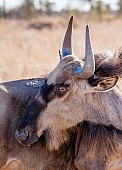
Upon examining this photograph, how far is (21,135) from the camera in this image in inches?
216

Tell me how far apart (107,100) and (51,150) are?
0.87 metres

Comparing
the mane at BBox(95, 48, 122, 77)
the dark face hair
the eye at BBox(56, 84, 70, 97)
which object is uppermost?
the mane at BBox(95, 48, 122, 77)

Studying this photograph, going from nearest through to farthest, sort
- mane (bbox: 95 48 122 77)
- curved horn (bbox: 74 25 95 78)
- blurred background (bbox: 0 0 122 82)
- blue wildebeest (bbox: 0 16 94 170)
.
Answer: curved horn (bbox: 74 25 95 78)
mane (bbox: 95 48 122 77)
blue wildebeest (bbox: 0 16 94 170)
blurred background (bbox: 0 0 122 82)

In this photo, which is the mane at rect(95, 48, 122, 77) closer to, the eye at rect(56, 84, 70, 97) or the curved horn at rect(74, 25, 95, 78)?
the curved horn at rect(74, 25, 95, 78)

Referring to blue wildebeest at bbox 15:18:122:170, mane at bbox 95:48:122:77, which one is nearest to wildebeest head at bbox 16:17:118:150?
blue wildebeest at bbox 15:18:122:170

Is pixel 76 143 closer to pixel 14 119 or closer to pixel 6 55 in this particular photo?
pixel 14 119

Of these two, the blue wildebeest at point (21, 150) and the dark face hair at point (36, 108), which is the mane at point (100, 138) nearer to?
the blue wildebeest at point (21, 150)

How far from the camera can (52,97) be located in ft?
17.7

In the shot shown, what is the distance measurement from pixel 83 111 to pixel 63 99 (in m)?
0.26

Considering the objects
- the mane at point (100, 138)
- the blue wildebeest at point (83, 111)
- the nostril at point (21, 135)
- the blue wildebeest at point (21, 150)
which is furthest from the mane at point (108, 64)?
the nostril at point (21, 135)

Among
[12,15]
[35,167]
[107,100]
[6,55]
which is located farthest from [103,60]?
[12,15]

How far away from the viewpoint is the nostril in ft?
17.9

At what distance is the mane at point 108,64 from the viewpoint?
5.59 m

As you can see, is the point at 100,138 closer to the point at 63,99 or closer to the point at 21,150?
the point at 63,99
